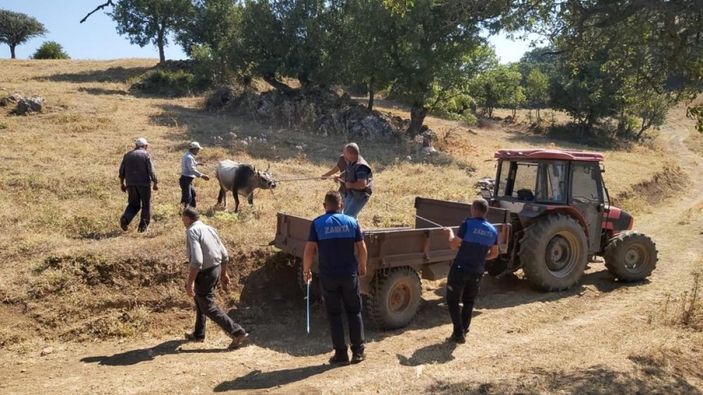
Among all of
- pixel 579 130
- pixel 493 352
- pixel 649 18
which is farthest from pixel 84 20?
pixel 579 130

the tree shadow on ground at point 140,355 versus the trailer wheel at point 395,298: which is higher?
the trailer wheel at point 395,298

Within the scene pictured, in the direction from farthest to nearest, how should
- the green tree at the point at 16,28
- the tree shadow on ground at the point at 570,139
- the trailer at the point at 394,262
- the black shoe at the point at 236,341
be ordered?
the green tree at the point at 16,28
the tree shadow on ground at the point at 570,139
the trailer at the point at 394,262
the black shoe at the point at 236,341

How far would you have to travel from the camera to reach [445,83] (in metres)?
21.8

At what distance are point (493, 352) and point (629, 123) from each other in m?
33.9

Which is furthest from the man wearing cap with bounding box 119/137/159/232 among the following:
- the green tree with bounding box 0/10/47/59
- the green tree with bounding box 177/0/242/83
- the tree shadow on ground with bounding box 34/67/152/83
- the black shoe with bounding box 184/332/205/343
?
the green tree with bounding box 0/10/47/59

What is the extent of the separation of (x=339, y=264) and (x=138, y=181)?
15.5ft

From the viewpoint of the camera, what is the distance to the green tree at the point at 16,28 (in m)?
48.3

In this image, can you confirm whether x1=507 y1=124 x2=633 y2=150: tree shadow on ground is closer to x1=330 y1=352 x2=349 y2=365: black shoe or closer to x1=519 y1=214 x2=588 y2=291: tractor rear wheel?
x1=519 y1=214 x2=588 y2=291: tractor rear wheel

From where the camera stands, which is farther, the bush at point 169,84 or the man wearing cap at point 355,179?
the bush at point 169,84

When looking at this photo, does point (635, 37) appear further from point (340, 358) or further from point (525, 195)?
point (340, 358)

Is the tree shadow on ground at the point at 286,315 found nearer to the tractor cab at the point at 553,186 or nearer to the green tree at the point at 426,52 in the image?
the tractor cab at the point at 553,186

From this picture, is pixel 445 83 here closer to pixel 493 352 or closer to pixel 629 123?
pixel 493 352

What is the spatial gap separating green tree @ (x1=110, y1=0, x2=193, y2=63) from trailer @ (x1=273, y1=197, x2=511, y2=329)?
29424mm

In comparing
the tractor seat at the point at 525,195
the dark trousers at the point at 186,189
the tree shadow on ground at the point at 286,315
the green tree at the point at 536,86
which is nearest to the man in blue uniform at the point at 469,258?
the tree shadow on ground at the point at 286,315
